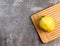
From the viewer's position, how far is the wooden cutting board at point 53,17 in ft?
3.53

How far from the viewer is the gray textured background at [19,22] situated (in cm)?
112

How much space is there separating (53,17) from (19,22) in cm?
23

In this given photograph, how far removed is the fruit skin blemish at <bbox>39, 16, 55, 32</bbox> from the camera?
3.39 ft

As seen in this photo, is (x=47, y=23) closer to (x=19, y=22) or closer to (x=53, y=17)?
(x=53, y=17)

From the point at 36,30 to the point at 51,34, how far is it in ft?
0.33

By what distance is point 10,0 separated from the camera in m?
1.18

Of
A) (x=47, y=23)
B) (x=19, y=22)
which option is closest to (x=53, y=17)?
(x=47, y=23)

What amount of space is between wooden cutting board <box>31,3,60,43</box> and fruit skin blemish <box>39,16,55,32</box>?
39 millimetres

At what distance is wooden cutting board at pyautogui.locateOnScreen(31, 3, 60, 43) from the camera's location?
3.53 ft

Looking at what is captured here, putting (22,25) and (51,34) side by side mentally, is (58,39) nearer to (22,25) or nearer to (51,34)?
(51,34)

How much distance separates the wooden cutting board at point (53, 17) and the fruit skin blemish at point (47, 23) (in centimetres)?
4

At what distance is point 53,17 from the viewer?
1.10 metres

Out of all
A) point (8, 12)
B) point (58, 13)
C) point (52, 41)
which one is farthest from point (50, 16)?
point (8, 12)

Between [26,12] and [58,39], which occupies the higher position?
[26,12]
